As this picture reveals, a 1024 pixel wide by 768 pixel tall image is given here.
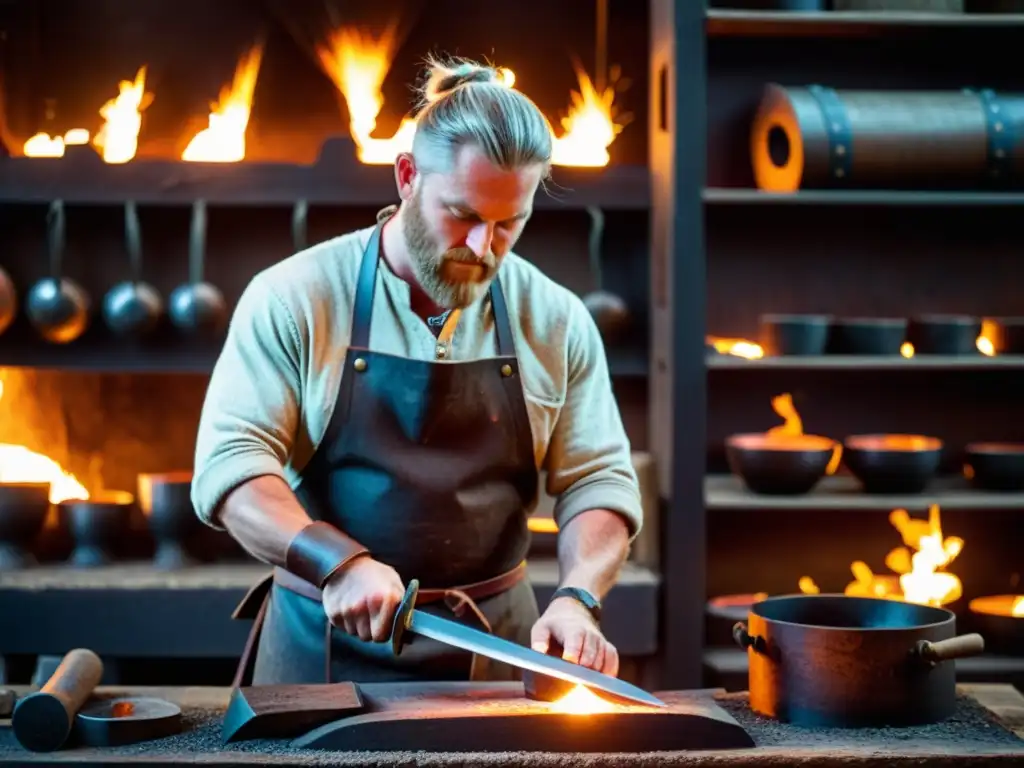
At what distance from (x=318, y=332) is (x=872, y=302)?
8.99 feet

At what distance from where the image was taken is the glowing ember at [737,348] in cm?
444

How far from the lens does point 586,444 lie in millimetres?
2590

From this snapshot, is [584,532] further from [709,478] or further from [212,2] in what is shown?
[212,2]

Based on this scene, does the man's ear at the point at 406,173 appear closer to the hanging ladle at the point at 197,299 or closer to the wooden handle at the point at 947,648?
the wooden handle at the point at 947,648

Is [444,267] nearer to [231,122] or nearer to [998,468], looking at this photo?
[231,122]

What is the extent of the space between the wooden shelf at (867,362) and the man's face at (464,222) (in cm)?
191

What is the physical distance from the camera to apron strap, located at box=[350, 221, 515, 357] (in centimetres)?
249

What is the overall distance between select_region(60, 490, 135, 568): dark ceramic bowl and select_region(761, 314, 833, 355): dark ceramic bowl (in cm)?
210

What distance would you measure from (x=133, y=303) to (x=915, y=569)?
2670 mm

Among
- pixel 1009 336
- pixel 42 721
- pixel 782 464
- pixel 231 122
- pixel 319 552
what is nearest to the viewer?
pixel 42 721

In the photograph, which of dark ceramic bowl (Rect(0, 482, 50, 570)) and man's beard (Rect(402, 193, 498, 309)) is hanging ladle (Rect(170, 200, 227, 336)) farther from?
man's beard (Rect(402, 193, 498, 309))

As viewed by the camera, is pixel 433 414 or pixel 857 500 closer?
pixel 433 414

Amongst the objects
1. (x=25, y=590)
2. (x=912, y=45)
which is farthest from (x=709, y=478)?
(x=25, y=590)

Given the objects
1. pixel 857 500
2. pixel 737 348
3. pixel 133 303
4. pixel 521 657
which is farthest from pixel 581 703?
pixel 133 303
